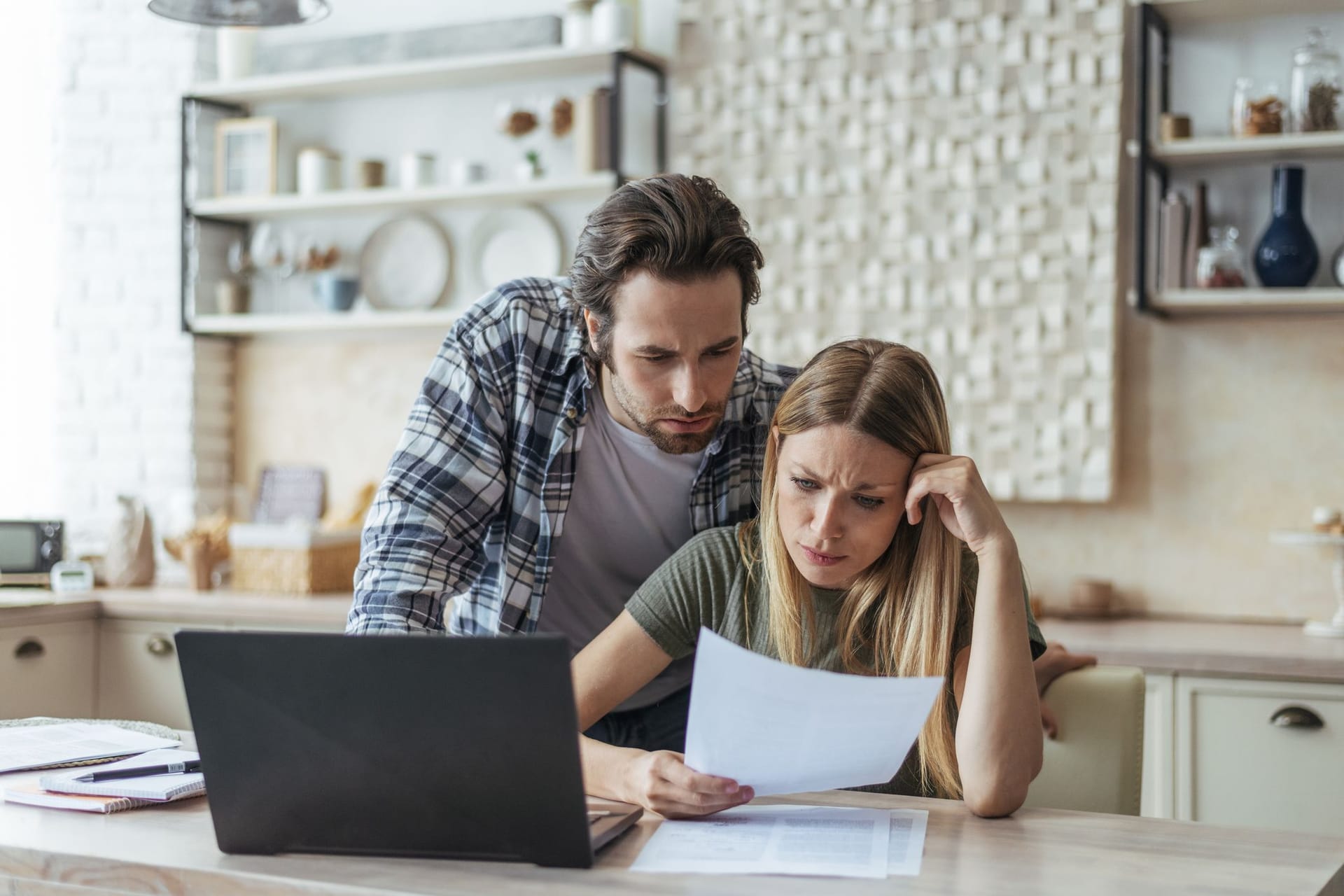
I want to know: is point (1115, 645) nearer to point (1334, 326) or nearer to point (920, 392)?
point (1334, 326)

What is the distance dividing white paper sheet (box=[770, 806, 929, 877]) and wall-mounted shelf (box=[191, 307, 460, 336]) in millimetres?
2496

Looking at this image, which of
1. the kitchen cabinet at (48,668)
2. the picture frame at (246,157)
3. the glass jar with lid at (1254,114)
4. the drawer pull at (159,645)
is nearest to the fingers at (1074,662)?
the glass jar with lid at (1254,114)

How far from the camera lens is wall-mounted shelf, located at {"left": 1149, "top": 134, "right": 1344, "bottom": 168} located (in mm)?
2873

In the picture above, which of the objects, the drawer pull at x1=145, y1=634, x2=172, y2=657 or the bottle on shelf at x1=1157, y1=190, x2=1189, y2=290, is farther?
the drawer pull at x1=145, y1=634, x2=172, y2=657

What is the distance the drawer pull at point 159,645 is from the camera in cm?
344

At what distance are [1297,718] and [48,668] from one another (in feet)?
9.50

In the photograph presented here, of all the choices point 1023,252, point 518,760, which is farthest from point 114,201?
point 518,760

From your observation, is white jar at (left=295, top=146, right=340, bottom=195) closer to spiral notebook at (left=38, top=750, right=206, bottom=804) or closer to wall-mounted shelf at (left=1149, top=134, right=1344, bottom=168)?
wall-mounted shelf at (left=1149, top=134, right=1344, bottom=168)

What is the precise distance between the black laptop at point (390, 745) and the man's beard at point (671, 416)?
0.64 meters

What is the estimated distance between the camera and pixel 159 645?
346 centimetres

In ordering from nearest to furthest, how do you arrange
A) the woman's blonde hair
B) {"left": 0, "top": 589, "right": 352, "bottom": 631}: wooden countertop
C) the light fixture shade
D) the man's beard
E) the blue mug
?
the woman's blonde hair < the man's beard < the light fixture shade < {"left": 0, "top": 589, "right": 352, "bottom": 631}: wooden countertop < the blue mug

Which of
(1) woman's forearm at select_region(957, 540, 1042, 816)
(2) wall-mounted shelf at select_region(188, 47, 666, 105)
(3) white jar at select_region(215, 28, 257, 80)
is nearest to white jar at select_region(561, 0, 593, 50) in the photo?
(2) wall-mounted shelf at select_region(188, 47, 666, 105)

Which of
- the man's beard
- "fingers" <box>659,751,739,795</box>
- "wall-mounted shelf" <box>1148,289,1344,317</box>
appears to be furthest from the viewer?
"wall-mounted shelf" <box>1148,289,1344,317</box>

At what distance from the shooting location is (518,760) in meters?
1.12
